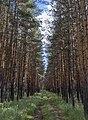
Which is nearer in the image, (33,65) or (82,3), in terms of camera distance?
(82,3)

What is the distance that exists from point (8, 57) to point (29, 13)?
525 cm

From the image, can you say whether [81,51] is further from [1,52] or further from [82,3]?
[1,52]

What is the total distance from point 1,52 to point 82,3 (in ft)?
34.9

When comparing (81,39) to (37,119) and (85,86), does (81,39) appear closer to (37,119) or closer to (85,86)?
(85,86)

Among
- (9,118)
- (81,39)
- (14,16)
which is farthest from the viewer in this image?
(14,16)

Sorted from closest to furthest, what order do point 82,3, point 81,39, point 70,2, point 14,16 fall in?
point 82,3, point 81,39, point 70,2, point 14,16

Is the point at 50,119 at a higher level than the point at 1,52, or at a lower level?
lower

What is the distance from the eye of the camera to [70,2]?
2505cm

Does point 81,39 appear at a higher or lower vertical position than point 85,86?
higher

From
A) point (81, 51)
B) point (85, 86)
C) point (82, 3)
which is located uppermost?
point (82, 3)

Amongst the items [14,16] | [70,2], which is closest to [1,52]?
[14,16]

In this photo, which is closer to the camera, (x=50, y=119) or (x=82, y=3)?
(x=50, y=119)

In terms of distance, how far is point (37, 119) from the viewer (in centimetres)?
1493

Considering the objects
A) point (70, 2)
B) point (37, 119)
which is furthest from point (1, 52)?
point (37, 119)
